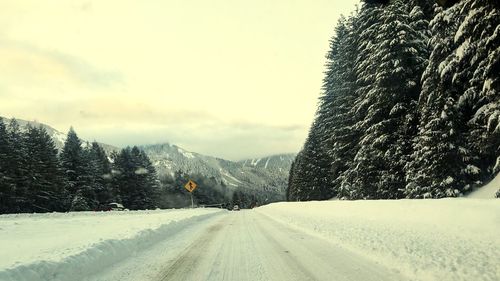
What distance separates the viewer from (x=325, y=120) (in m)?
38.1

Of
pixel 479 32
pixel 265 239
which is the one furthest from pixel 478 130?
pixel 265 239

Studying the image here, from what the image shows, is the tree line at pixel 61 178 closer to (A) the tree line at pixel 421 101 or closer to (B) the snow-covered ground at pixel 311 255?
(A) the tree line at pixel 421 101

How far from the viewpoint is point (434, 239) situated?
8.72 meters

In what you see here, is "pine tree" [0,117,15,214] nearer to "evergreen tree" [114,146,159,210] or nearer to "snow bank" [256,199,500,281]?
"evergreen tree" [114,146,159,210]

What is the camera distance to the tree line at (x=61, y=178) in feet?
138

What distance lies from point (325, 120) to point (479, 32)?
26.5m

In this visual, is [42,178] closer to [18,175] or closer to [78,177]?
[18,175]

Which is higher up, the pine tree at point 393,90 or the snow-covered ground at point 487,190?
the pine tree at point 393,90

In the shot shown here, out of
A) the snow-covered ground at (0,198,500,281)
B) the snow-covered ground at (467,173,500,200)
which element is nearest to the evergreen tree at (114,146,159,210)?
the snow-covered ground at (0,198,500,281)

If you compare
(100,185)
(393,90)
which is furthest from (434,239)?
(100,185)

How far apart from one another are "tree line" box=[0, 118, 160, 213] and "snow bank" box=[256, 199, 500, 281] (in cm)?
4112

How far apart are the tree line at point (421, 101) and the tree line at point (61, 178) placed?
1372 inches

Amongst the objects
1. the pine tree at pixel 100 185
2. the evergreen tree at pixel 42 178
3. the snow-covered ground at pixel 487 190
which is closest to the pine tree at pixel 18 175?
the evergreen tree at pixel 42 178

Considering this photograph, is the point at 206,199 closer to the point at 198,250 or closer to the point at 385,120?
the point at 385,120
